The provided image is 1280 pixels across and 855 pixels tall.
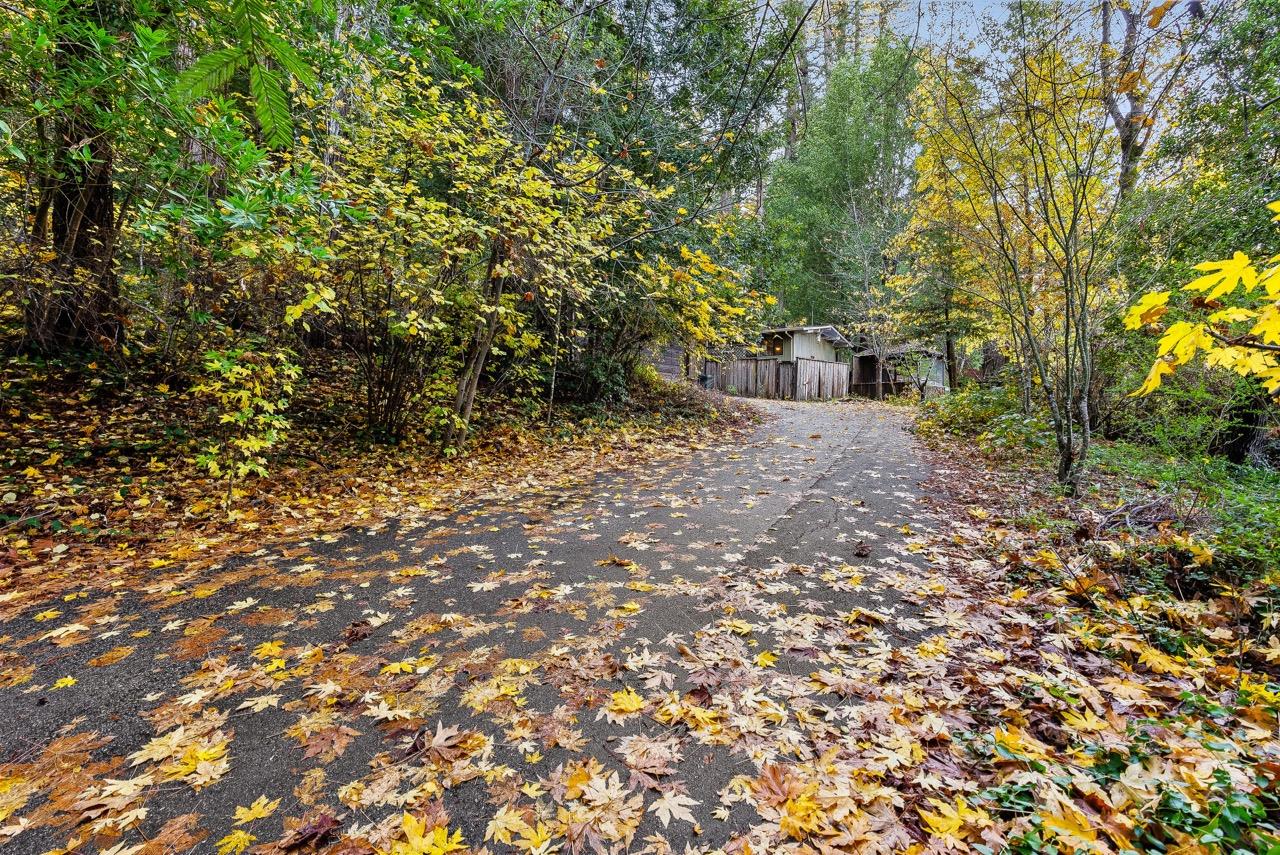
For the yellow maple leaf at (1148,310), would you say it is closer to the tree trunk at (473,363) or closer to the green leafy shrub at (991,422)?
the tree trunk at (473,363)

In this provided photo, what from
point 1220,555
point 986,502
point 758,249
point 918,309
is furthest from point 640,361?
point 1220,555

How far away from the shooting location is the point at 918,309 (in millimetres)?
15820

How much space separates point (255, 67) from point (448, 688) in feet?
8.69

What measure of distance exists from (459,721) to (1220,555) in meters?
4.89

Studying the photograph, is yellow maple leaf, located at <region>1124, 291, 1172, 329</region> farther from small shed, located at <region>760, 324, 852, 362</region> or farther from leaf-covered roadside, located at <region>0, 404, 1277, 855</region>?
small shed, located at <region>760, 324, 852, 362</region>

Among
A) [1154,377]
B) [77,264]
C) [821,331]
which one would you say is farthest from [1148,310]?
[821,331]

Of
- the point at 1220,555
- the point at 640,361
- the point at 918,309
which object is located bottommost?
the point at 1220,555

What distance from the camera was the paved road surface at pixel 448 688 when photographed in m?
1.87

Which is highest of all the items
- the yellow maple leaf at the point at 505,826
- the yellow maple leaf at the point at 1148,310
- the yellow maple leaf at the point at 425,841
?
the yellow maple leaf at the point at 1148,310

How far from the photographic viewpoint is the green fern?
141cm

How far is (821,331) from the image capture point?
2519cm

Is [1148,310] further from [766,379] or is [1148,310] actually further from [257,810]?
[766,379]

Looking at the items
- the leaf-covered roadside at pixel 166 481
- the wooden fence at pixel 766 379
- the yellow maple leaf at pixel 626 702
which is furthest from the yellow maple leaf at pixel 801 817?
the wooden fence at pixel 766 379

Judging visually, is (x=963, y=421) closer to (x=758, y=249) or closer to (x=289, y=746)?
(x=758, y=249)
